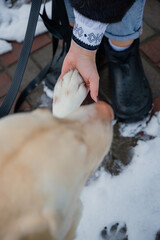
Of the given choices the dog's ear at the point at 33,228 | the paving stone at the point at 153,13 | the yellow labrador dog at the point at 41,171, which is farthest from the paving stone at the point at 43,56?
the dog's ear at the point at 33,228

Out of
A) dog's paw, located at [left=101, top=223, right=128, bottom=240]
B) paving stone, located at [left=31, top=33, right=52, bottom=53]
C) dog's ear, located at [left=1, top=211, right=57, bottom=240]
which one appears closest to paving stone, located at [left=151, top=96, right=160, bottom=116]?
dog's paw, located at [left=101, top=223, right=128, bottom=240]

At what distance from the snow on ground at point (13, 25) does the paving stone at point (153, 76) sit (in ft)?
2.54

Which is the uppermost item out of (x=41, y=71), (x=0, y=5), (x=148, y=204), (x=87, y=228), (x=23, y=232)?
(x=23, y=232)

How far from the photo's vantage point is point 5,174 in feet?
1.91

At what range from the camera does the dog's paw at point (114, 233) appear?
1332 millimetres

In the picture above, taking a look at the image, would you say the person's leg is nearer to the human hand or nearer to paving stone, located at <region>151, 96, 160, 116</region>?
paving stone, located at <region>151, 96, 160, 116</region>

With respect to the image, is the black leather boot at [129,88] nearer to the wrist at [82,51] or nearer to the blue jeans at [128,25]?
the blue jeans at [128,25]

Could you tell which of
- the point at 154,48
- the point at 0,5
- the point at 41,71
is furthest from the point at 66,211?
the point at 0,5

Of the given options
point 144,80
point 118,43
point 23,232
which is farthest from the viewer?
point 144,80

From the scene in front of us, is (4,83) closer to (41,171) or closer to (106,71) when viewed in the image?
(106,71)

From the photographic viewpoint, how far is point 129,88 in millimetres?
1639

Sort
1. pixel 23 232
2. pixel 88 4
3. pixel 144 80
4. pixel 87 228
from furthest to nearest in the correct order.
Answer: pixel 144 80, pixel 87 228, pixel 88 4, pixel 23 232

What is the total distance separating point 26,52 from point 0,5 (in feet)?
3.67

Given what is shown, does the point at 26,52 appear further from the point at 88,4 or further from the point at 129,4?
the point at 129,4
